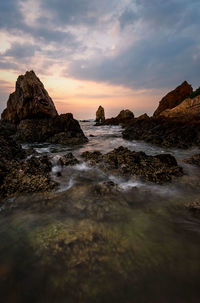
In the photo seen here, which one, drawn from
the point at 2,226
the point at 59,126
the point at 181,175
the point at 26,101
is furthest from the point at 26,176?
the point at 26,101

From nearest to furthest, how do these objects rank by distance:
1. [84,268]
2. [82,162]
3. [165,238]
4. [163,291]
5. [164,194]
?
[163,291]
[84,268]
[165,238]
[164,194]
[82,162]

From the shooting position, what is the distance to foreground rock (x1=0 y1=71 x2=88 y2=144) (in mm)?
12406

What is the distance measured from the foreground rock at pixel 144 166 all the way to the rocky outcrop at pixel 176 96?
37.6m

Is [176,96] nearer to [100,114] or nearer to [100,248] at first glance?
[100,248]

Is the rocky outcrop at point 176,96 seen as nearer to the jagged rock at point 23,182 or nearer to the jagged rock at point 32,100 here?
the jagged rock at point 32,100

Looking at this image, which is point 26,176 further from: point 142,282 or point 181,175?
point 181,175

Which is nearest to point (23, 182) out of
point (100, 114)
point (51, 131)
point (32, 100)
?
point (51, 131)

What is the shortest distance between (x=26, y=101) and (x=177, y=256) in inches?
585

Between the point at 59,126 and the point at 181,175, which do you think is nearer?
the point at 181,175

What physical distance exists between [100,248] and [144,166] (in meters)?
3.38

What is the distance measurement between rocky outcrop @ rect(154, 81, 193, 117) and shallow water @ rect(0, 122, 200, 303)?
39748 millimetres

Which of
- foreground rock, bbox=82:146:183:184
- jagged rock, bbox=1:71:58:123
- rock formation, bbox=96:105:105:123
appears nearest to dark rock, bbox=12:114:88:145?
jagged rock, bbox=1:71:58:123

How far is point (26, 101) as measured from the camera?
13086 millimetres

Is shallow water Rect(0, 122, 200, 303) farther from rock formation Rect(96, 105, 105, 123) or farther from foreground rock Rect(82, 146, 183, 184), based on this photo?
rock formation Rect(96, 105, 105, 123)
